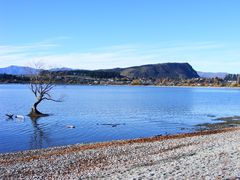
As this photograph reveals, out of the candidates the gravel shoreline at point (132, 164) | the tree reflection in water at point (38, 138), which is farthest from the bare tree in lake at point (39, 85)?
the gravel shoreline at point (132, 164)

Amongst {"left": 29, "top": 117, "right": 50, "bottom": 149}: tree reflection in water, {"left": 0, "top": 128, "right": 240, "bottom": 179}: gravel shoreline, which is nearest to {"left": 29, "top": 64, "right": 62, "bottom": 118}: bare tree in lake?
{"left": 29, "top": 117, "right": 50, "bottom": 149}: tree reflection in water

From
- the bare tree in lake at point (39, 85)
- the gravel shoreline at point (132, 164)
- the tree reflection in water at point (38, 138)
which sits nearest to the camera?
the gravel shoreline at point (132, 164)

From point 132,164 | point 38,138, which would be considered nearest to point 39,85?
point 38,138

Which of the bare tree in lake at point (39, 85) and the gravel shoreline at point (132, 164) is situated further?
the bare tree in lake at point (39, 85)

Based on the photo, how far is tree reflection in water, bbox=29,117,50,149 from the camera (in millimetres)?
42375

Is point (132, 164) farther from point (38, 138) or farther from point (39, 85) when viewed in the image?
point (39, 85)

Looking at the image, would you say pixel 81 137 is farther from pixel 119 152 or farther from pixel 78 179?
pixel 78 179

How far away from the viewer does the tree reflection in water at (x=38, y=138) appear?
4238 cm

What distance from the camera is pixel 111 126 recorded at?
193 ft

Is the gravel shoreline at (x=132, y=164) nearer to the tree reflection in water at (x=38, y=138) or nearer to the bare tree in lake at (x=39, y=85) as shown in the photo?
the tree reflection in water at (x=38, y=138)

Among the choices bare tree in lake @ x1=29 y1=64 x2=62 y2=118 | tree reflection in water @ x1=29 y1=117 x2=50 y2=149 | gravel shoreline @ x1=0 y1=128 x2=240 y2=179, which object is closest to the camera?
gravel shoreline @ x1=0 y1=128 x2=240 y2=179

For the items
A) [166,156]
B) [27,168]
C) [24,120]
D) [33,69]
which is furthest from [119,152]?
[33,69]

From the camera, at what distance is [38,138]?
47.5m

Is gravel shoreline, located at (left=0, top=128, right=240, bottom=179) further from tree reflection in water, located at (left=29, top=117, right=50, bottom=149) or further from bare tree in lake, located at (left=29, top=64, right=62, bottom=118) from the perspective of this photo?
bare tree in lake, located at (left=29, top=64, right=62, bottom=118)
